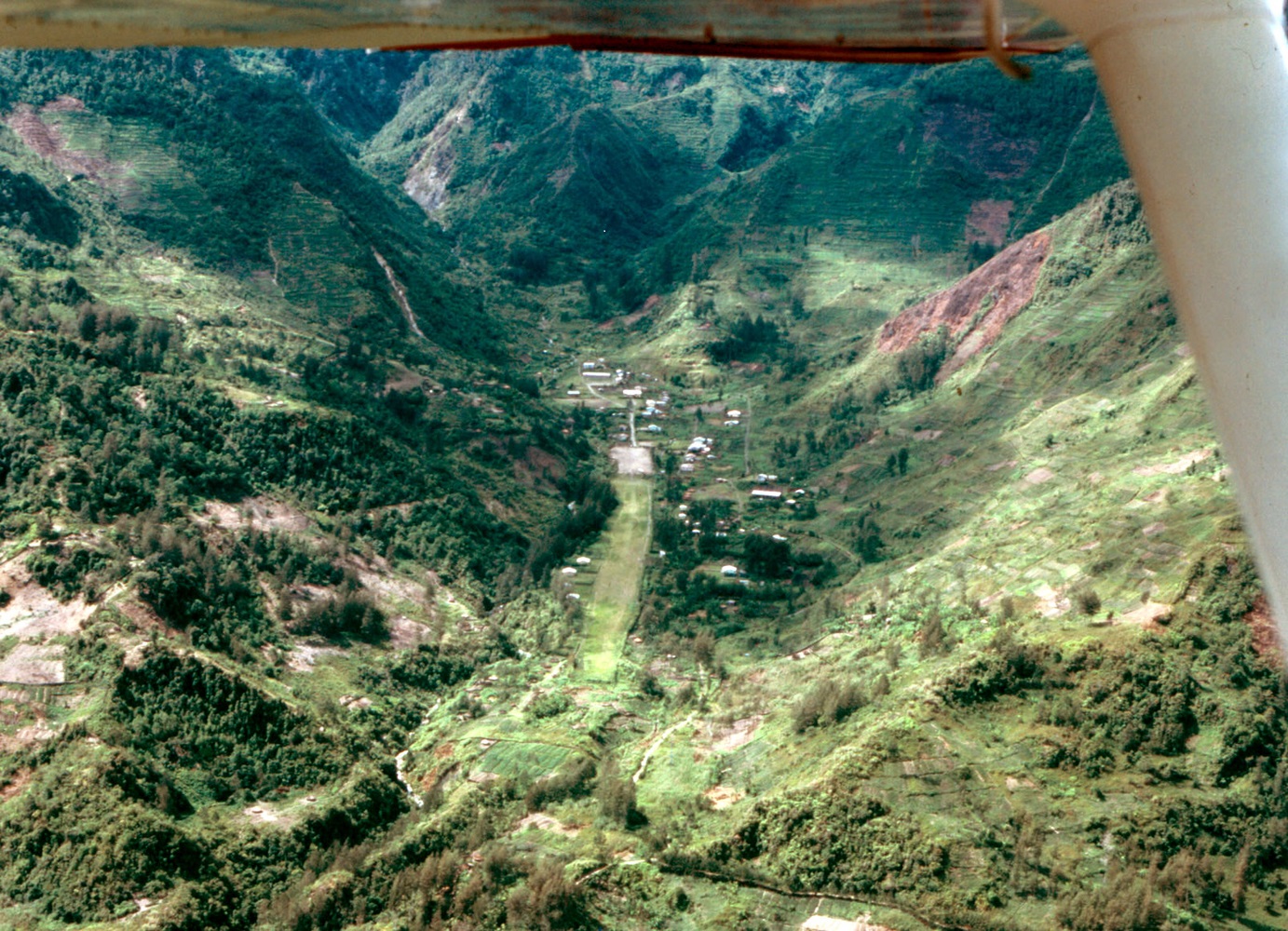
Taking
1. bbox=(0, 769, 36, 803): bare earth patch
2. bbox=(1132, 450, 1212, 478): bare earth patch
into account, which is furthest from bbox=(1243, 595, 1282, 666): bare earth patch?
bbox=(0, 769, 36, 803): bare earth patch

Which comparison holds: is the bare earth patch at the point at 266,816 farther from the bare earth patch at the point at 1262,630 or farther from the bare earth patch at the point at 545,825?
the bare earth patch at the point at 1262,630

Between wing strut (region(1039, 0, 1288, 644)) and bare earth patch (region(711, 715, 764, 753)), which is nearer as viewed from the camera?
wing strut (region(1039, 0, 1288, 644))

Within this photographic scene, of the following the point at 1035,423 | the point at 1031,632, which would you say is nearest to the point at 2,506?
the point at 1031,632

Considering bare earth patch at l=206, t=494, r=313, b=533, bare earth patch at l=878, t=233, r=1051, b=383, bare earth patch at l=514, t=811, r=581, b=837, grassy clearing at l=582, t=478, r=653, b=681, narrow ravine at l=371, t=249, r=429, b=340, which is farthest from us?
narrow ravine at l=371, t=249, r=429, b=340

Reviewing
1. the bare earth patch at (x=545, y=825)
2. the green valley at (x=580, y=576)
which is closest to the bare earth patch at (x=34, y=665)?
the green valley at (x=580, y=576)

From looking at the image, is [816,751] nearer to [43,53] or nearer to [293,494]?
[293,494]

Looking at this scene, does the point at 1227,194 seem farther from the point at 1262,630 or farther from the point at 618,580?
the point at 618,580

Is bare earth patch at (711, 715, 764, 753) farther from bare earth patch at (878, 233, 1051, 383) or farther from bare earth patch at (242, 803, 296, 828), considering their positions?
bare earth patch at (878, 233, 1051, 383)
